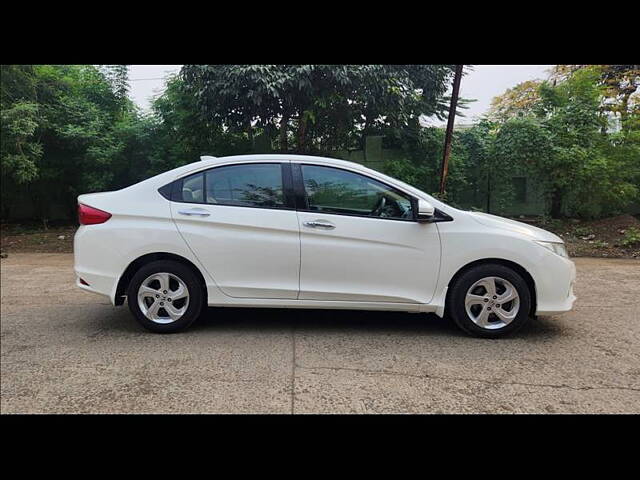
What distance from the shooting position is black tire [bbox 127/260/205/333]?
3.16 m

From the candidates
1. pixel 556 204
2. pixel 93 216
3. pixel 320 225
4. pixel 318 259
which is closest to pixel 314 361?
pixel 318 259

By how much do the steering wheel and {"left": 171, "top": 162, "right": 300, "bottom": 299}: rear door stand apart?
618 millimetres

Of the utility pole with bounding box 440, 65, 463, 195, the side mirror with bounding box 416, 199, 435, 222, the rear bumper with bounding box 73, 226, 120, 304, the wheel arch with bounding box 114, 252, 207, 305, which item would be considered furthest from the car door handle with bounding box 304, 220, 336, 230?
the utility pole with bounding box 440, 65, 463, 195

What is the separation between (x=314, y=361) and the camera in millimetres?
2691

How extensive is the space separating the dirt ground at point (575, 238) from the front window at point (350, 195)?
7.80 feet

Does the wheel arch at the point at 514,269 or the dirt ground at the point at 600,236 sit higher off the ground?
the dirt ground at the point at 600,236

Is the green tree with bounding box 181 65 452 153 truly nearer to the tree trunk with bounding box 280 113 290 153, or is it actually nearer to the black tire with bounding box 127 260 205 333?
the tree trunk with bounding box 280 113 290 153

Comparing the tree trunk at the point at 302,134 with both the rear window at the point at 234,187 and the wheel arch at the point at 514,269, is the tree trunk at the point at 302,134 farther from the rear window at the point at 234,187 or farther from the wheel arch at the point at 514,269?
the wheel arch at the point at 514,269

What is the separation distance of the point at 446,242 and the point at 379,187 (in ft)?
2.22

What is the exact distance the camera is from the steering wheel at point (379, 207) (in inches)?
126

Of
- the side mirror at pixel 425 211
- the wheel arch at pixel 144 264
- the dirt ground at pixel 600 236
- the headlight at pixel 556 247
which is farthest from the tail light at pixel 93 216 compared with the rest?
the dirt ground at pixel 600 236

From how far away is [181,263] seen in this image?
3203 millimetres
